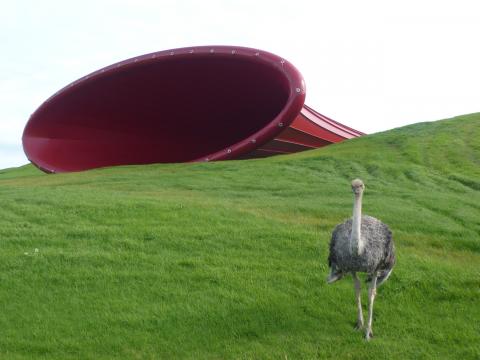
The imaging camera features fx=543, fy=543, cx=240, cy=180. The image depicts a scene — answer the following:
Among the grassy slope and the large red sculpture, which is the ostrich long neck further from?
the large red sculpture

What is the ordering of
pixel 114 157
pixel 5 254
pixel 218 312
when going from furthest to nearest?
pixel 114 157 < pixel 5 254 < pixel 218 312

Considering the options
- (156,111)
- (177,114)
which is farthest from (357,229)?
(177,114)

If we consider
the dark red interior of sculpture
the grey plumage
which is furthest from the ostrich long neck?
the dark red interior of sculpture

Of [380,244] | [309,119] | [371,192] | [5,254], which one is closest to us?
[380,244]

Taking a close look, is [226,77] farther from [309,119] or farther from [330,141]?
[330,141]

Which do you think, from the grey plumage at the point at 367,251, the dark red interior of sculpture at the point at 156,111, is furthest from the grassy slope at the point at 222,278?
the dark red interior of sculpture at the point at 156,111

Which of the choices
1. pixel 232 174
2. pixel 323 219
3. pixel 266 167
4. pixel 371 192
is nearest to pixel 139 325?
pixel 323 219

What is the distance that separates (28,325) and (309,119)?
24012 millimetres

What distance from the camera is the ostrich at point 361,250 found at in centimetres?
666

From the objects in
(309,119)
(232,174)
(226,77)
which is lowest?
(232,174)

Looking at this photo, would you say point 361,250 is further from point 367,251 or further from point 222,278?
point 222,278

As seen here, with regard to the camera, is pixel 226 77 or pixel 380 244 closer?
pixel 380 244

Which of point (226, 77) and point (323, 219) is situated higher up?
point (226, 77)

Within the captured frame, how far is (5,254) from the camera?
32.5 ft
